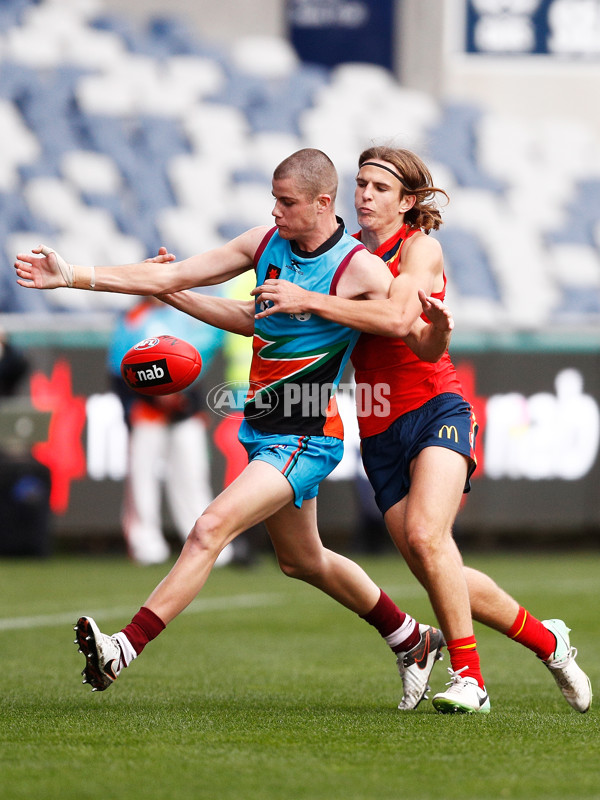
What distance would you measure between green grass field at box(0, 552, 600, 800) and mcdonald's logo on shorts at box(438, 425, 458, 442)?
1.00 meters

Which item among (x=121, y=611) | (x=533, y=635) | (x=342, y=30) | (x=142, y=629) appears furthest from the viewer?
(x=342, y=30)

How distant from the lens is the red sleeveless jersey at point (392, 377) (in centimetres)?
513

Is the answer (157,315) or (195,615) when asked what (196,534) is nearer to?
(195,615)

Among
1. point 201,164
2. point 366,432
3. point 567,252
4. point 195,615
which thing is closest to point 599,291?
point 567,252

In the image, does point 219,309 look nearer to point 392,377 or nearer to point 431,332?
point 392,377

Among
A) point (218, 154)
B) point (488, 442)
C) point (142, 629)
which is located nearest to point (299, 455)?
point (142, 629)

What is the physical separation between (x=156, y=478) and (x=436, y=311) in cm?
722

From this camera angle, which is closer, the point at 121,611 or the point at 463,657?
the point at 463,657

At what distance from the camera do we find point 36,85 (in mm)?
16766

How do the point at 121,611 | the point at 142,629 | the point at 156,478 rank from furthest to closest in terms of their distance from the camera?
the point at 156,478 → the point at 121,611 → the point at 142,629

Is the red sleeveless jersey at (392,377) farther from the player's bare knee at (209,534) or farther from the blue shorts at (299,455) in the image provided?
the player's bare knee at (209,534)

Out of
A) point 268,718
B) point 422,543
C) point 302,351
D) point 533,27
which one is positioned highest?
point 533,27

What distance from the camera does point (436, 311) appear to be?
15.5 feet

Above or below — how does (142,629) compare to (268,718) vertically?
above
